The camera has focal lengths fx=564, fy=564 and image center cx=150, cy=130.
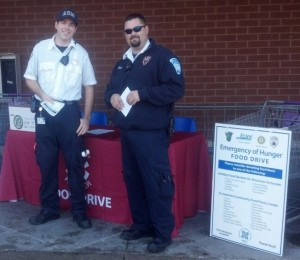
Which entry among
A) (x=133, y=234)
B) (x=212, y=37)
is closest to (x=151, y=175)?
(x=133, y=234)

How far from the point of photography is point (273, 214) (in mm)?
4602

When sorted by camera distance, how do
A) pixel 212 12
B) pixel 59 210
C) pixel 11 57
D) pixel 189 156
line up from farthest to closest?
pixel 11 57 < pixel 212 12 < pixel 59 210 < pixel 189 156

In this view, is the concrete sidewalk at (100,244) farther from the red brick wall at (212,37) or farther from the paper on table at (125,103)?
the red brick wall at (212,37)

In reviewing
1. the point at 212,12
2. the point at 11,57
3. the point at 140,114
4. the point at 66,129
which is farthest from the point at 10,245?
the point at 212,12

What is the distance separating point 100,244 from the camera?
16.4 feet

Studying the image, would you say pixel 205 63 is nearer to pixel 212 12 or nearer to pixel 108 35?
pixel 212 12

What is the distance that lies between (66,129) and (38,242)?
41.1 inches

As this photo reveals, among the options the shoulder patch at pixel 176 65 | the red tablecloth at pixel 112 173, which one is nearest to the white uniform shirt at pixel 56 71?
the red tablecloth at pixel 112 173

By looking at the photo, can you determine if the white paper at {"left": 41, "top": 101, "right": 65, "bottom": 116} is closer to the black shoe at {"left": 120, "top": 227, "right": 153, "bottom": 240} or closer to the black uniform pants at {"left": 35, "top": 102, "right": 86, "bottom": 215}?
the black uniform pants at {"left": 35, "top": 102, "right": 86, "bottom": 215}

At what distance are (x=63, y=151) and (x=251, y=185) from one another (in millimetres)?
1733

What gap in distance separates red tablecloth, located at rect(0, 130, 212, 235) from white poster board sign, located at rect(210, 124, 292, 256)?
0.39 meters

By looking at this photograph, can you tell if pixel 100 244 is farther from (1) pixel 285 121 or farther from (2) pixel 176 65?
(1) pixel 285 121

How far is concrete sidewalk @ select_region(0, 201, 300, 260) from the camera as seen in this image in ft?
15.6

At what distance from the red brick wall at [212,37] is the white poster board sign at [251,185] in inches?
100
